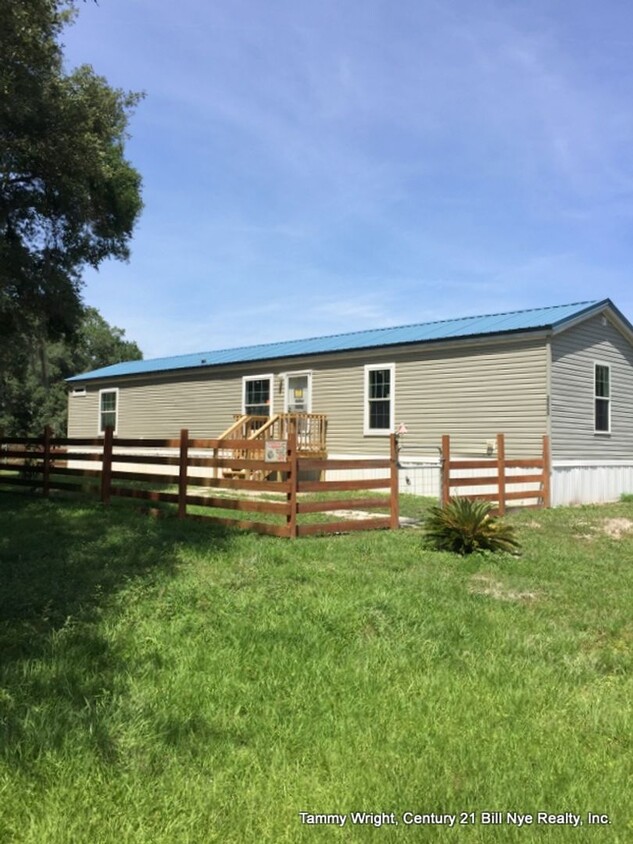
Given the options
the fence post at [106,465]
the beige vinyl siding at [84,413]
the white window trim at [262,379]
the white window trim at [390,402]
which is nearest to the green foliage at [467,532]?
the fence post at [106,465]

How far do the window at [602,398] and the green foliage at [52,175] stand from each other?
11.3m

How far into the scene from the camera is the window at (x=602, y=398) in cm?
1555

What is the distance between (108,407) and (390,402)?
13078 mm

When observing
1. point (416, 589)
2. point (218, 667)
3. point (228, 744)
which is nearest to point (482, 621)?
point (416, 589)

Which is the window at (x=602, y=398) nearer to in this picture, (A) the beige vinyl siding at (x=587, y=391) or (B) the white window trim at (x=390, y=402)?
(A) the beige vinyl siding at (x=587, y=391)

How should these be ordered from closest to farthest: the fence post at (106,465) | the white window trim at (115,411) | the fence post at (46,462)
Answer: the fence post at (106,465), the fence post at (46,462), the white window trim at (115,411)

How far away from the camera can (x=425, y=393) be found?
51.7 ft

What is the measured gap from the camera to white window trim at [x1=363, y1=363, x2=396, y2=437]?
16.4 meters

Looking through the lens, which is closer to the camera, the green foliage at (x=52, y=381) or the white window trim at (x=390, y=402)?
the white window trim at (x=390, y=402)

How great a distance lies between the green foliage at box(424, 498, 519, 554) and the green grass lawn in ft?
3.66

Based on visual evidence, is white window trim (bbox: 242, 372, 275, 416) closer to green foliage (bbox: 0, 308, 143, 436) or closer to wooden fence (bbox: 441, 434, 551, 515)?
wooden fence (bbox: 441, 434, 551, 515)

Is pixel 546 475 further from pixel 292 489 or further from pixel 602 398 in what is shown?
pixel 292 489

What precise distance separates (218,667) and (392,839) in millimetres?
1728

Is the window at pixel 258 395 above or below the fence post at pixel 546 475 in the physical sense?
above
